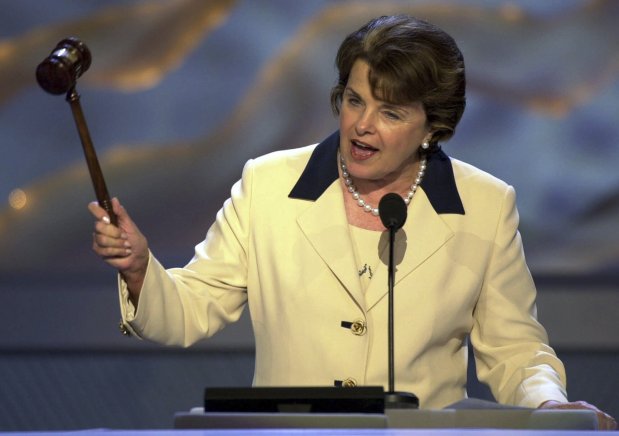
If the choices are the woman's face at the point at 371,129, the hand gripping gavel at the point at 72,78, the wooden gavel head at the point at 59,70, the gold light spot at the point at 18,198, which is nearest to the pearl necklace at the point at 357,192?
the woman's face at the point at 371,129

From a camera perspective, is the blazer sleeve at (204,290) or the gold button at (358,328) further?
the gold button at (358,328)

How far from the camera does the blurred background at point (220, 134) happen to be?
12.6 ft

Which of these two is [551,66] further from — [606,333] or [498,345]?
[498,345]

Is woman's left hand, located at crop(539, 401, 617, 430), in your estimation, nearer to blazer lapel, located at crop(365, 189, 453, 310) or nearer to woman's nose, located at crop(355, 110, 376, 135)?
blazer lapel, located at crop(365, 189, 453, 310)

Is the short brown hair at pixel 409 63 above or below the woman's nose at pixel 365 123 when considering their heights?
above

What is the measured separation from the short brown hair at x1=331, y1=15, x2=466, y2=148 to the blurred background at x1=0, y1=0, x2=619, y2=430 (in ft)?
3.73

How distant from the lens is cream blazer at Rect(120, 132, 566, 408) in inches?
104

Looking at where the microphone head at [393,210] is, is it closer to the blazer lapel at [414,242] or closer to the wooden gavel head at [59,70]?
the blazer lapel at [414,242]

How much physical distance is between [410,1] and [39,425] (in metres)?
1.98

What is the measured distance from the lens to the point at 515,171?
12.7 feet

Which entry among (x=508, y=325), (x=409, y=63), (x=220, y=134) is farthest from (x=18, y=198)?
(x=508, y=325)

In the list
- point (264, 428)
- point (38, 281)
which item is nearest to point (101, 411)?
point (38, 281)

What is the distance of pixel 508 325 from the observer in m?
2.76

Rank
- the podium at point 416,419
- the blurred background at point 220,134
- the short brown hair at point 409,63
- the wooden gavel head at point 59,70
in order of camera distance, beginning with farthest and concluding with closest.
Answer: the blurred background at point 220,134
the short brown hair at point 409,63
the wooden gavel head at point 59,70
the podium at point 416,419
